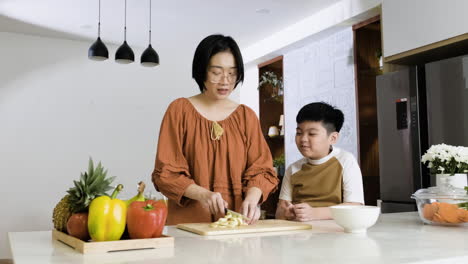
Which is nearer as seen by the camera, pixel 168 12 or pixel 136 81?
pixel 168 12

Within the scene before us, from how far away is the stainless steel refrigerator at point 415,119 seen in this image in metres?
2.81

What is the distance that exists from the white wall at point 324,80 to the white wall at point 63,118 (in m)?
1.32

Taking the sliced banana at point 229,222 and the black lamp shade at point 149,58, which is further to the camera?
the black lamp shade at point 149,58

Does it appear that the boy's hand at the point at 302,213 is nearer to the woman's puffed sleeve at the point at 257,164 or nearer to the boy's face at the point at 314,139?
the woman's puffed sleeve at the point at 257,164

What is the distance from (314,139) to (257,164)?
34 centimetres

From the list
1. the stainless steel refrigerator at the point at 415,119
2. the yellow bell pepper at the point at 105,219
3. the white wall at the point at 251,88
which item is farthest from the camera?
the white wall at the point at 251,88

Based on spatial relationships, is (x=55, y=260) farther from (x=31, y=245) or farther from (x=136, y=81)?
(x=136, y=81)

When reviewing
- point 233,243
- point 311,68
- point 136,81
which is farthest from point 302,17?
point 233,243

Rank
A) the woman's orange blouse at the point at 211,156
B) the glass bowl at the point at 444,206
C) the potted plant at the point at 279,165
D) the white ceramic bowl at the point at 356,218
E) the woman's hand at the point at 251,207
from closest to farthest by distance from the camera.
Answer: the white ceramic bowl at the point at 356,218 → the glass bowl at the point at 444,206 → the woman's hand at the point at 251,207 → the woman's orange blouse at the point at 211,156 → the potted plant at the point at 279,165

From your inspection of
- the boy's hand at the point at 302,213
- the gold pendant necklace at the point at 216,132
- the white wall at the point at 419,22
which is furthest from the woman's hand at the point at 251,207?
the white wall at the point at 419,22

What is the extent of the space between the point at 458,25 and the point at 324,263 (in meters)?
2.54

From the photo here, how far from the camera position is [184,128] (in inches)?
66.2

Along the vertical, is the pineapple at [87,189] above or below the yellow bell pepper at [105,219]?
above

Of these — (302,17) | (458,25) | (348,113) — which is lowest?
(348,113)
